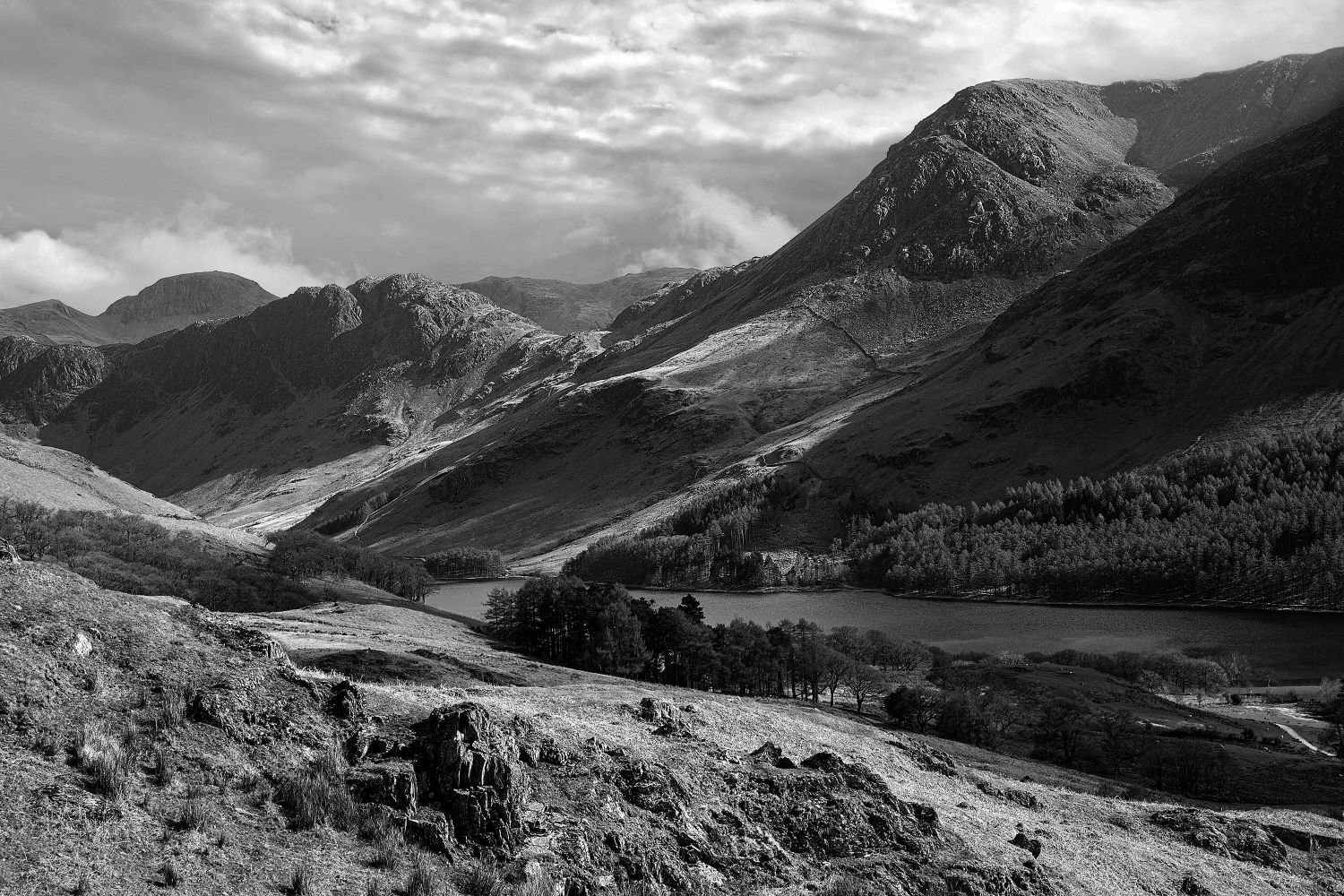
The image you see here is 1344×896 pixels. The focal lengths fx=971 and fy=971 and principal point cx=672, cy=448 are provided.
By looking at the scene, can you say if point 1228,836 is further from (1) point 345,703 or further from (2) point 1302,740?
(2) point 1302,740

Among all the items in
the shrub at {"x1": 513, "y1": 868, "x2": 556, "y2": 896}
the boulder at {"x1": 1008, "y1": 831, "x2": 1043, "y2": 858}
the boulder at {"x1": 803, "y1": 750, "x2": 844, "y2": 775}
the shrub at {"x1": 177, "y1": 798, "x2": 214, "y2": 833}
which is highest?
the shrub at {"x1": 177, "y1": 798, "x2": 214, "y2": 833}

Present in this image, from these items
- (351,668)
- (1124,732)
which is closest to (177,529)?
(351,668)

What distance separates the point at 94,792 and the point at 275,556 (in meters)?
139

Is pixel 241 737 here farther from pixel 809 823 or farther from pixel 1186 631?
pixel 1186 631

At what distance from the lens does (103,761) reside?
67.2 ft

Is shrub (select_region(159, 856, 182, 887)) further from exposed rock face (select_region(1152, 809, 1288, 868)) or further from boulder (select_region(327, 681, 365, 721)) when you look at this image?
exposed rock face (select_region(1152, 809, 1288, 868))

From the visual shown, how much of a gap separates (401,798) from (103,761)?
6.50 m

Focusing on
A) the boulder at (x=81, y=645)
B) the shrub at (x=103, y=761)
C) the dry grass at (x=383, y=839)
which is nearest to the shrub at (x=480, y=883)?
the dry grass at (x=383, y=839)

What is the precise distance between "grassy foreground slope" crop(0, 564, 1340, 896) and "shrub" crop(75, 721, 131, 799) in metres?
0.06

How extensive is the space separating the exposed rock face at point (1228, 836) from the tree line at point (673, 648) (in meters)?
55.6

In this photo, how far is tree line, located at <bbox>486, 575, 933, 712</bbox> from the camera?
Answer: 108m

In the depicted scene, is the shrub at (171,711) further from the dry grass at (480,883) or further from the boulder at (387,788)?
the dry grass at (480,883)

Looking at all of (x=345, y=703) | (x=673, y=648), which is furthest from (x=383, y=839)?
(x=673, y=648)

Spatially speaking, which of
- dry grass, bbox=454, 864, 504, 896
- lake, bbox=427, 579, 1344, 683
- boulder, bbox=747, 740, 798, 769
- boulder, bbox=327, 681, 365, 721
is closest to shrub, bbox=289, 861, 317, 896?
dry grass, bbox=454, 864, 504, 896
